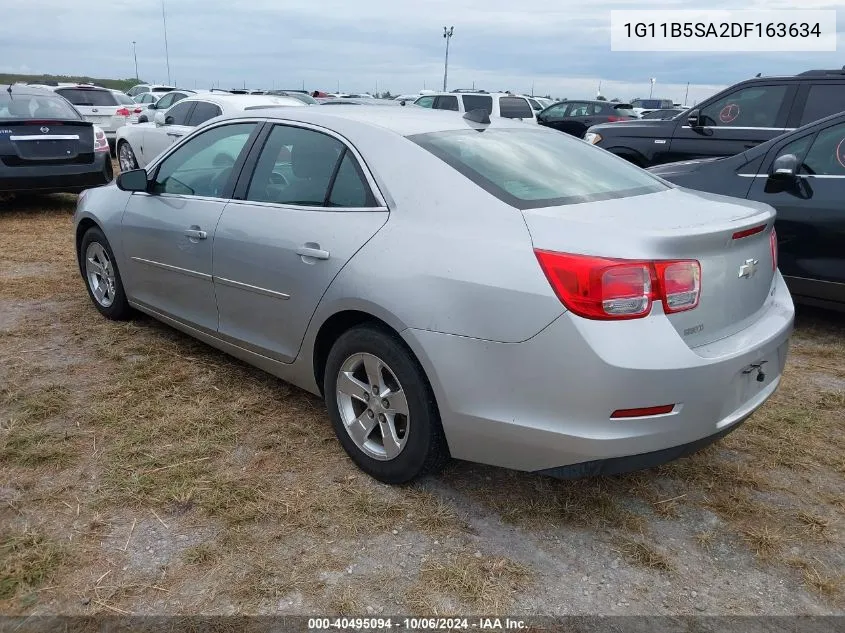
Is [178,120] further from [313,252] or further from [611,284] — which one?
[611,284]

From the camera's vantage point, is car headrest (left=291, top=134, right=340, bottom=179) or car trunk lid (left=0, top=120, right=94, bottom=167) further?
car trunk lid (left=0, top=120, right=94, bottom=167)

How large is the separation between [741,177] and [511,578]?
3978 millimetres

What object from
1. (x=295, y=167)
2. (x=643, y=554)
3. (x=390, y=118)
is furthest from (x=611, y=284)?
(x=295, y=167)

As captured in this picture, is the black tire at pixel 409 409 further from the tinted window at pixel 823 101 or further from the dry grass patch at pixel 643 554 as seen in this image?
the tinted window at pixel 823 101

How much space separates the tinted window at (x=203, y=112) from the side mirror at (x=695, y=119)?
19.7 feet

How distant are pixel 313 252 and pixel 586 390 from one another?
132 centimetres

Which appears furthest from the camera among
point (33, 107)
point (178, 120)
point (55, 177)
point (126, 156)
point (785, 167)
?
point (126, 156)

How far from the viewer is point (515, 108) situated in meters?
15.6

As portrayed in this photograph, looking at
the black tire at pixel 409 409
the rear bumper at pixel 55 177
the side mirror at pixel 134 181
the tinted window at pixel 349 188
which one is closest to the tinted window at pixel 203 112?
the rear bumper at pixel 55 177

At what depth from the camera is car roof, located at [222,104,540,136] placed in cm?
316

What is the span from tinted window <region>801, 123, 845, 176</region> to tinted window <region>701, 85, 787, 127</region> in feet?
8.96

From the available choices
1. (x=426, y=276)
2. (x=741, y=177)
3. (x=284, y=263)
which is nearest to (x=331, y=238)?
(x=284, y=263)

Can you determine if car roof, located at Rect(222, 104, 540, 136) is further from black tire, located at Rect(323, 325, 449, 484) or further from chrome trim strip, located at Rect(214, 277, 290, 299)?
black tire, located at Rect(323, 325, 449, 484)

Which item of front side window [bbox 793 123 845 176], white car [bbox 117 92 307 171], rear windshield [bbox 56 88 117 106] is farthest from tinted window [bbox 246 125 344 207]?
rear windshield [bbox 56 88 117 106]
